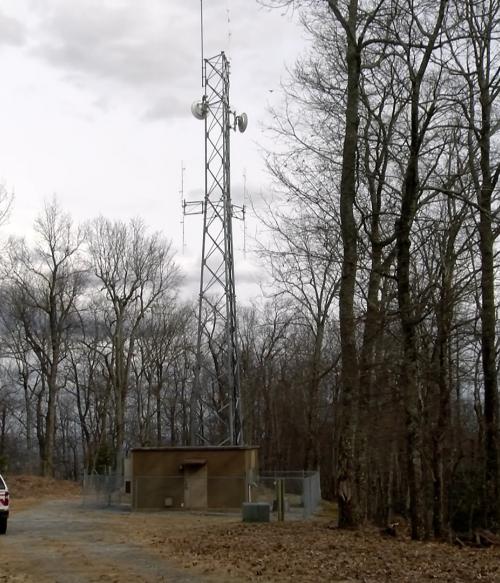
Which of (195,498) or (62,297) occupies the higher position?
(62,297)

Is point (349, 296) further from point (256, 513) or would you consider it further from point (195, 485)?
point (195, 485)

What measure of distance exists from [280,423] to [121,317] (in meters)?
16.6

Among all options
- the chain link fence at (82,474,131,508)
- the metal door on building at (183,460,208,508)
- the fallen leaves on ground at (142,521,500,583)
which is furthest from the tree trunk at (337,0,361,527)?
the chain link fence at (82,474,131,508)

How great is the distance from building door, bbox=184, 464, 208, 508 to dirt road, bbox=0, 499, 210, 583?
14.5ft

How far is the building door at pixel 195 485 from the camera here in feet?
104

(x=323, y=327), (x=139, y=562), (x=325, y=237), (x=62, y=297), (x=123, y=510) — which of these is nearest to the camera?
(x=139, y=562)

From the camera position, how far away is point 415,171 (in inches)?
680

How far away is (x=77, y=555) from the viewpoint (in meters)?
16.4

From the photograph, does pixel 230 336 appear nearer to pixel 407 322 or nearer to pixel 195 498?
pixel 195 498

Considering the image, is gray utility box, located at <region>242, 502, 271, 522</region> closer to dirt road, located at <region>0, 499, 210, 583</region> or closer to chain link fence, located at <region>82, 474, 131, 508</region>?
dirt road, located at <region>0, 499, 210, 583</region>

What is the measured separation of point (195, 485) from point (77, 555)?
619 inches

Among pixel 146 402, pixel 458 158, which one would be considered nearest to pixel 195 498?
pixel 458 158

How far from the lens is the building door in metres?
31.7

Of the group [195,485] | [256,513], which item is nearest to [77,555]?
[256,513]
